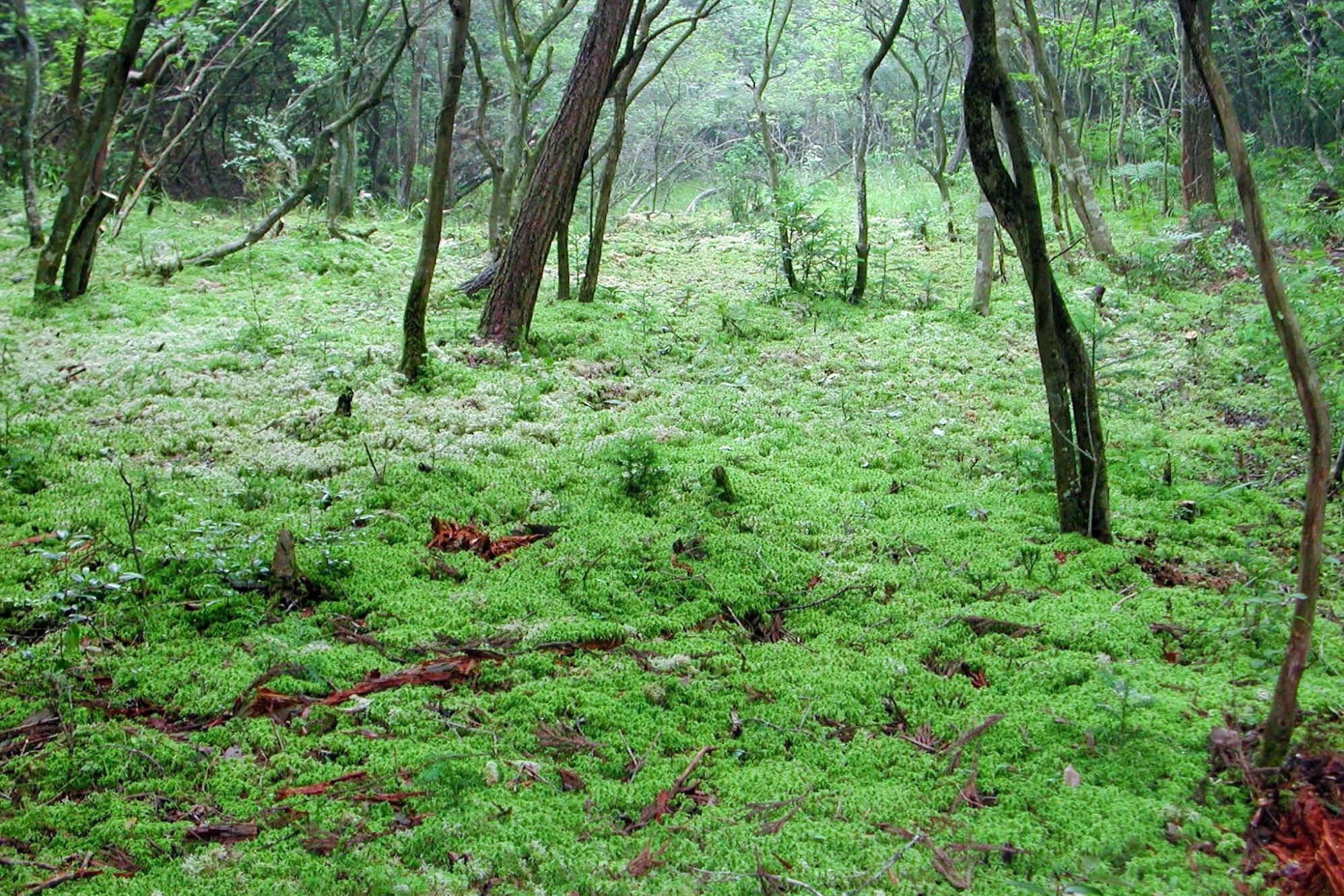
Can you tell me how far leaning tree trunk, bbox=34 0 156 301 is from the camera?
25.9ft

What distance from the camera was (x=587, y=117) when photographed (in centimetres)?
827

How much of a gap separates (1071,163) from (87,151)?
10967 millimetres

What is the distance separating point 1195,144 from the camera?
12.6m

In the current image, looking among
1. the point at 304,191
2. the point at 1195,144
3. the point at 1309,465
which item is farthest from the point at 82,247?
the point at 1195,144

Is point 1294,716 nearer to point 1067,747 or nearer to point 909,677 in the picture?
point 1067,747

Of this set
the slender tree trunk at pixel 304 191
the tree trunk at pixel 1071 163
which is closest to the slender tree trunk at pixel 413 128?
the slender tree trunk at pixel 304 191

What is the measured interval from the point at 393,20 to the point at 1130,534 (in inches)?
765

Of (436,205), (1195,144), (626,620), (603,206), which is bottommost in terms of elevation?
(626,620)

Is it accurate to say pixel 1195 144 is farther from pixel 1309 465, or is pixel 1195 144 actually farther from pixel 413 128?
pixel 413 128

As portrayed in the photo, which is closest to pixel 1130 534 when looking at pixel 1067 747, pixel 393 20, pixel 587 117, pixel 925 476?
pixel 925 476

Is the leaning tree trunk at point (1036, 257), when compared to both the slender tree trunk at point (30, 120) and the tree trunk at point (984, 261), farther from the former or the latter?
the slender tree trunk at point (30, 120)

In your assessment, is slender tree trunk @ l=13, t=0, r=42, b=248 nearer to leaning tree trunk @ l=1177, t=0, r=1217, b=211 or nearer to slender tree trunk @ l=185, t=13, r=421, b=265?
slender tree trunk @ l=185, t=13, r=421, b=265

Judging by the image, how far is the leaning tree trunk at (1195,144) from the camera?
12.3 meters

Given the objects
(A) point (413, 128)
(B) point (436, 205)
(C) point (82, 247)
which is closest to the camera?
(B) point (436, 205)
